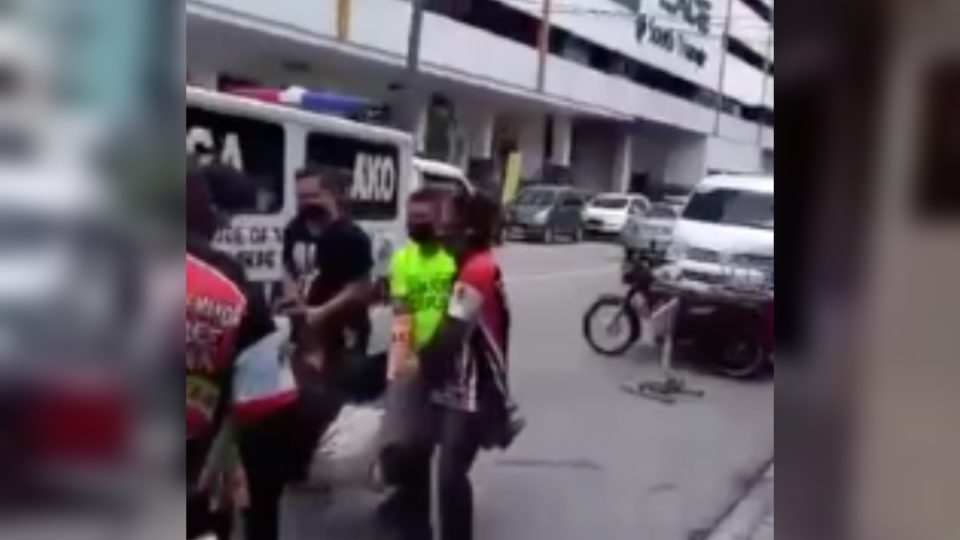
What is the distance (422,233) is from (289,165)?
172 mm

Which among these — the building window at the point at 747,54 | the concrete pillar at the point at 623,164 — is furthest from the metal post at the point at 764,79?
the concrete pillar at the point at 623,164

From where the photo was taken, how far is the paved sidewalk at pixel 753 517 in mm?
984

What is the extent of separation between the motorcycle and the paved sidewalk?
0.13 m

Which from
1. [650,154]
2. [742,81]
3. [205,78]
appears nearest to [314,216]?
[205,78]

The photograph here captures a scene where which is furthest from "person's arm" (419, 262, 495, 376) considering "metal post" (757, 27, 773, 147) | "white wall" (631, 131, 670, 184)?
"metal post" (757, 27, 773, 147)

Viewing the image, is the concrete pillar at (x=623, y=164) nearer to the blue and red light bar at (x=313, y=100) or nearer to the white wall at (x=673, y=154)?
the white wall at (x=673, y=154)

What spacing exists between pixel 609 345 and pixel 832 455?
18.7 inches

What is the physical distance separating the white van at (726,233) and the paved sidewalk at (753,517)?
0.57 ft

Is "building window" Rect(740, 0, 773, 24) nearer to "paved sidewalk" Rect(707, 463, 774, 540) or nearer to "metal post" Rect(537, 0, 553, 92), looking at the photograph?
"metal post" Rect(537, 0, 553, 92)

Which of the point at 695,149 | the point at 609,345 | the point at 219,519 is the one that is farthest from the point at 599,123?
the point at 219,519

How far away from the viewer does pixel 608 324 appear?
1296 mm

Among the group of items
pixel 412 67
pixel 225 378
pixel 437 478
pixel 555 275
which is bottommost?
pixel 437 478

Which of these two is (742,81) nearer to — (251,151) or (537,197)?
(537,197)

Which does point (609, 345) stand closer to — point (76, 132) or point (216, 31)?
point (216, 31)
